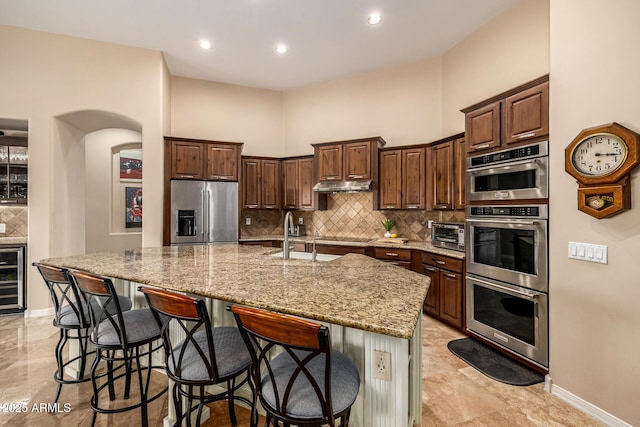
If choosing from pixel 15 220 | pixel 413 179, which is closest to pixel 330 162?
pixel 413 179

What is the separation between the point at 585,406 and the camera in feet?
6.81

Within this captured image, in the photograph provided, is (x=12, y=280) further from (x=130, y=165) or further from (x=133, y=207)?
(x=130, y=165)

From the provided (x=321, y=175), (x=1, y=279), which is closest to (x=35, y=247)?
(x=1, y=279)

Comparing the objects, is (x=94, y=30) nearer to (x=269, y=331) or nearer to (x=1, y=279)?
(x=1, y=279)

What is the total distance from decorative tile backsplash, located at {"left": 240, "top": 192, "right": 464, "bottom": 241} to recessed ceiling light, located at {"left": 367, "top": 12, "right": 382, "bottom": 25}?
2.45 meters

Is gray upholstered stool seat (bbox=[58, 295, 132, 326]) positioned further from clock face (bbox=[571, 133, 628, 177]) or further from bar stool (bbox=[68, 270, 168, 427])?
clock face (bbox=[571, 133, 628, 177])

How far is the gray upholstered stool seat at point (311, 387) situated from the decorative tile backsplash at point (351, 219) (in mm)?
3394

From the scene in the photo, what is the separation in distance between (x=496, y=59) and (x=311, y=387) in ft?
13.7

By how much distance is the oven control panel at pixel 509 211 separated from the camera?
2.44 metres

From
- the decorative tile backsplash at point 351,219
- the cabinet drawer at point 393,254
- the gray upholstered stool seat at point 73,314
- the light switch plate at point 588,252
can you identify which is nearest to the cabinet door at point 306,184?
the decorative tile backsplash at point 351,219

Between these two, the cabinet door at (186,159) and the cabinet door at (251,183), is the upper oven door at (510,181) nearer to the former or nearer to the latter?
the cabinet door at (251,183)

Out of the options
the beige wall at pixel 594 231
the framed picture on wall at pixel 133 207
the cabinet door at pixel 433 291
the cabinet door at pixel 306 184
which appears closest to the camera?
the beige wall at pixel 594 231

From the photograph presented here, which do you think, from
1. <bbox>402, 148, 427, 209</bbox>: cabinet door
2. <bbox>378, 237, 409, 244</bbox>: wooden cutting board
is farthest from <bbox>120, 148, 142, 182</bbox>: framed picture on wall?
<bbox>402, 148, 427, 209</bbox>: cabinet door

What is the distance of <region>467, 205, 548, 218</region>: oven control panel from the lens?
2.44 metres
